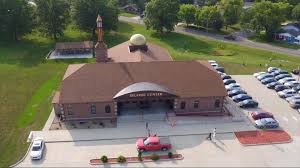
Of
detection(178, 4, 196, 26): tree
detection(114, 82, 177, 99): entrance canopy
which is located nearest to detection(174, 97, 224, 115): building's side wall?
detection(114, 82, 177, 99): entrance canopy

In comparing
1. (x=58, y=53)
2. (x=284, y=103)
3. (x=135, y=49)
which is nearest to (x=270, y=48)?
(x=284, y=103)

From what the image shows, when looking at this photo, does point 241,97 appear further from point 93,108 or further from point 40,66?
point 40,66

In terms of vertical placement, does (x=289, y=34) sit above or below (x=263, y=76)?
above

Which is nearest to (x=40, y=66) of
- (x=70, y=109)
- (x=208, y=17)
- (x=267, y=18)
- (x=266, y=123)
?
(x=70, y=109)

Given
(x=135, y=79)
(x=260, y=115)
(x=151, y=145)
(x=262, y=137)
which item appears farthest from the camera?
(x=260, y=115)

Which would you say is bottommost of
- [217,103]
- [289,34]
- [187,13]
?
[217,103]

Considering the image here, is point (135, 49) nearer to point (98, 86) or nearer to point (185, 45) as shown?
point (98, 86)

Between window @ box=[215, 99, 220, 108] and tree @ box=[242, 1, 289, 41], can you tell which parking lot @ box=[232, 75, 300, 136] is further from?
tree @ box=[242, 1, 289, 41]
